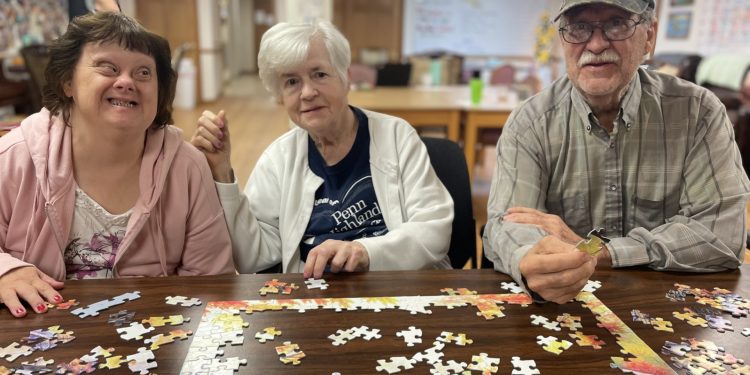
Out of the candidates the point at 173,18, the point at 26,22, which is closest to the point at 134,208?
the point at 26,22

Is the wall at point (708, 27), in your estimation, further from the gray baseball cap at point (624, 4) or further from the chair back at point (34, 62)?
the chair back at point (34, 62)

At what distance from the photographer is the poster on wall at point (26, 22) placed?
7.18 meters

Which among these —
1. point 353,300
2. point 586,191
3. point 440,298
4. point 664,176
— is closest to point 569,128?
point 586,191

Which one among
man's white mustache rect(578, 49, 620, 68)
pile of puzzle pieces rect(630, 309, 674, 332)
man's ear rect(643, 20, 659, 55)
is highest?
man's ear rect(643, 20, 659, 55)

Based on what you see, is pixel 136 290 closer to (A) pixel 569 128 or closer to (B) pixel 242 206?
(B) pixel 242 206

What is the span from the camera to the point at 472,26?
1077 centimetres

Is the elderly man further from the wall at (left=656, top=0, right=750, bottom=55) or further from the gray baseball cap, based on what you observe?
the wall at (left=656, top=0, right=750, bottom=55)

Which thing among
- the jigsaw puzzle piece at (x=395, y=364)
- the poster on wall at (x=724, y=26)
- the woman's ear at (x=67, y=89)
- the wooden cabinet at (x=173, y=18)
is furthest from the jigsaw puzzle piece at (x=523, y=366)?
the wooden cabinet at (x=173, y=18)

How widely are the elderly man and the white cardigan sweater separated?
215 mm

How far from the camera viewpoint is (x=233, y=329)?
115 cm

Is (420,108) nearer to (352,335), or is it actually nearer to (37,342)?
(352,335)

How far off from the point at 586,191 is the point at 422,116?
283cm

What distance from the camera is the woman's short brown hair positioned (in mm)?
1480

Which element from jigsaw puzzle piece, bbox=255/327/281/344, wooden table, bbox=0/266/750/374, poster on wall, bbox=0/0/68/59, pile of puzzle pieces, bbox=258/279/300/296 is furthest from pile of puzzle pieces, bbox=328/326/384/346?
poster on wall, bbox=0/0/68/59
